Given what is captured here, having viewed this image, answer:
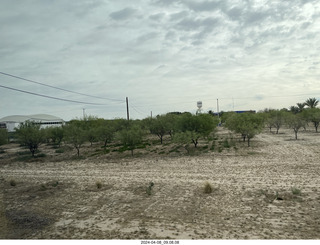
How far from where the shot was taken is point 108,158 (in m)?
23.6

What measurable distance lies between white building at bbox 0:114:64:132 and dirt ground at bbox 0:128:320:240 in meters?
42.7

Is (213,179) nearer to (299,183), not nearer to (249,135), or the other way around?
(299,183)

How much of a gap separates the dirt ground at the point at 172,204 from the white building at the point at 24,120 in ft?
140

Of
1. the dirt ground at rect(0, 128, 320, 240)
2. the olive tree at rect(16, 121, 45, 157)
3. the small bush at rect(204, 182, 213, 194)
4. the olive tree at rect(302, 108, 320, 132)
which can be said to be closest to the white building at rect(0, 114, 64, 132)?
the olive tree at rect(16, 121, 45, 157)

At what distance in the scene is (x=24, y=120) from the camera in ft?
313

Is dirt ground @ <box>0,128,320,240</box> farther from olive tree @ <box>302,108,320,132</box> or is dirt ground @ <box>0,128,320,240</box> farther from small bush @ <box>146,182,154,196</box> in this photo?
olive tree @ <box>302,108,320,132</box>

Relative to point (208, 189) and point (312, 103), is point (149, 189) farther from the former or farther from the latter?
point (312, 103)

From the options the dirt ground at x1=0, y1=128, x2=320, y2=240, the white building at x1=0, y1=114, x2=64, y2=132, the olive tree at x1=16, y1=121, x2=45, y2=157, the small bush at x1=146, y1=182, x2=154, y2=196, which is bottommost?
the dirt ground at x1=0, y1=128, x2=320, y2=240

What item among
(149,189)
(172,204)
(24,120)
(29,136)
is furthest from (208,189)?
(24,120)

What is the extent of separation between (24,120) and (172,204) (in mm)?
103825

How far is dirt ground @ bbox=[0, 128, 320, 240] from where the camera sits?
7004mm

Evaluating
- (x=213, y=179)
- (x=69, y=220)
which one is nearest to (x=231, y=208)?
(x=213, y=179)

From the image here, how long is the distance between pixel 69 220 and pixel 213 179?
7833 millimetres

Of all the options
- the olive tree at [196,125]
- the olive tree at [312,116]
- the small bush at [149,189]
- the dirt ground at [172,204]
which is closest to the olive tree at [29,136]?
the dirt ground at [172,204]
